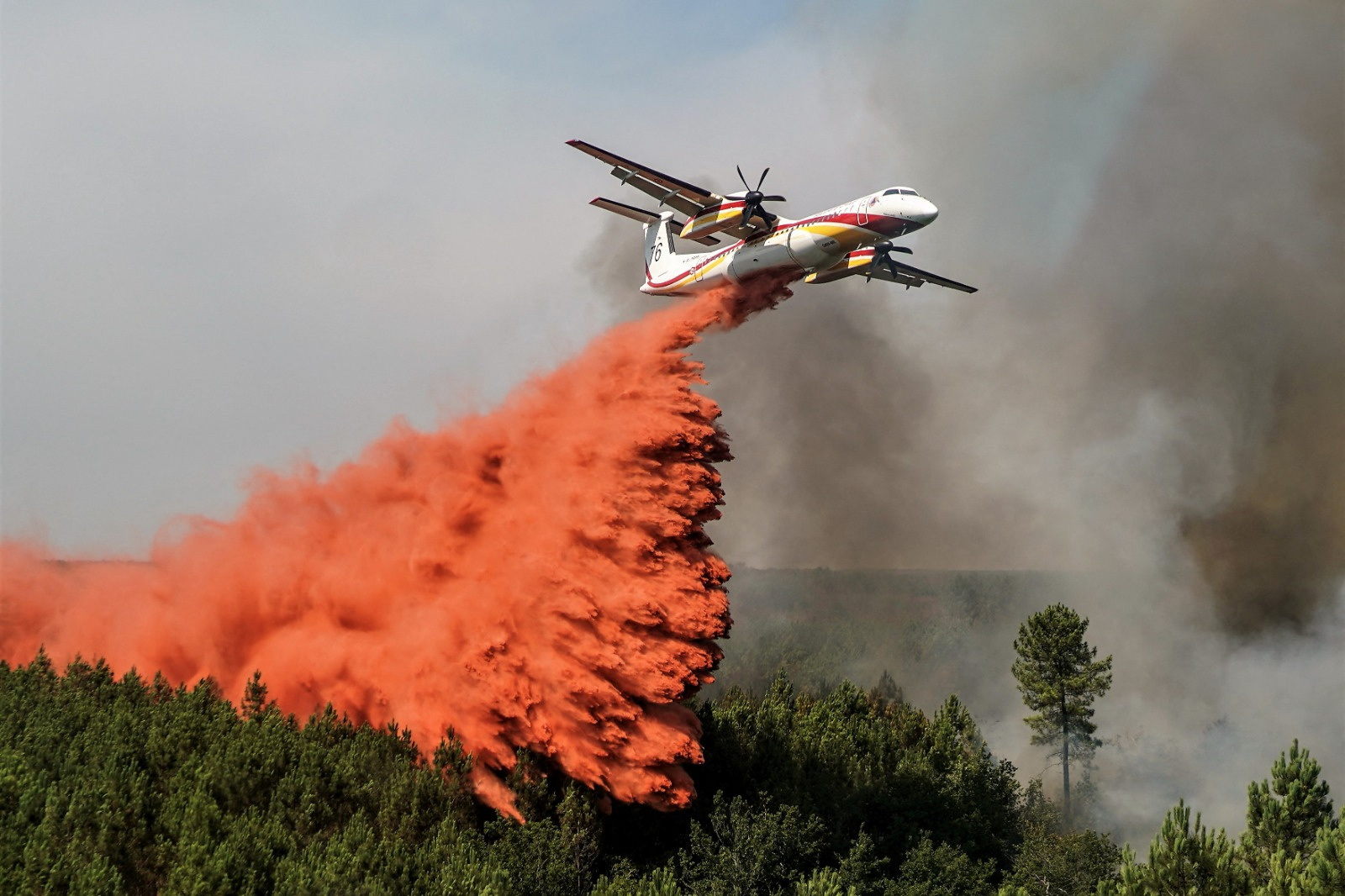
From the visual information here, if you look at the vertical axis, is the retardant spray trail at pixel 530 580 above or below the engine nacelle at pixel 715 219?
below

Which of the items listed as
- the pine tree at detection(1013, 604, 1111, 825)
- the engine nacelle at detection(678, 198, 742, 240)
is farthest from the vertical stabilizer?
the pine tree at detection(1013, 604, 1111, 825)

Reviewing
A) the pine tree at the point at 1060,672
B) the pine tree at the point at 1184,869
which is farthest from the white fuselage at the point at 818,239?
the pine tree at the point at 1060,672

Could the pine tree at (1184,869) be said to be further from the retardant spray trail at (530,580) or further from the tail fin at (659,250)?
the tail fin at (659,250)

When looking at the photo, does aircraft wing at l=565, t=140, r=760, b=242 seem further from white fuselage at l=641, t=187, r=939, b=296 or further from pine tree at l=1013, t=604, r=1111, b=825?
pine tree at l=1013, t=604, r=1111, b=825

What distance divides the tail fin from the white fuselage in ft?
12.3

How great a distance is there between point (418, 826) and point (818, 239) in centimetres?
2363

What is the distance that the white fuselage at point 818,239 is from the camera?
3841 cm

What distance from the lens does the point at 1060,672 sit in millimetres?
75438

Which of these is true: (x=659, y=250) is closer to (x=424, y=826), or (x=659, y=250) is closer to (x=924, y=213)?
(x=924, y=213)

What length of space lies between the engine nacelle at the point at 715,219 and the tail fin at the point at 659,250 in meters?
5.18

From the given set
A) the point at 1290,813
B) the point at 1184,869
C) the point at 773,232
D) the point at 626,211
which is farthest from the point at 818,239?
the point at 1290,813

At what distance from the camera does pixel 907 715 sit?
71.0 m

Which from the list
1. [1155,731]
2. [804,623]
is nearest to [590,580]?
[1155,731]

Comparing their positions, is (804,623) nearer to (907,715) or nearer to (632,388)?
(907,715)
